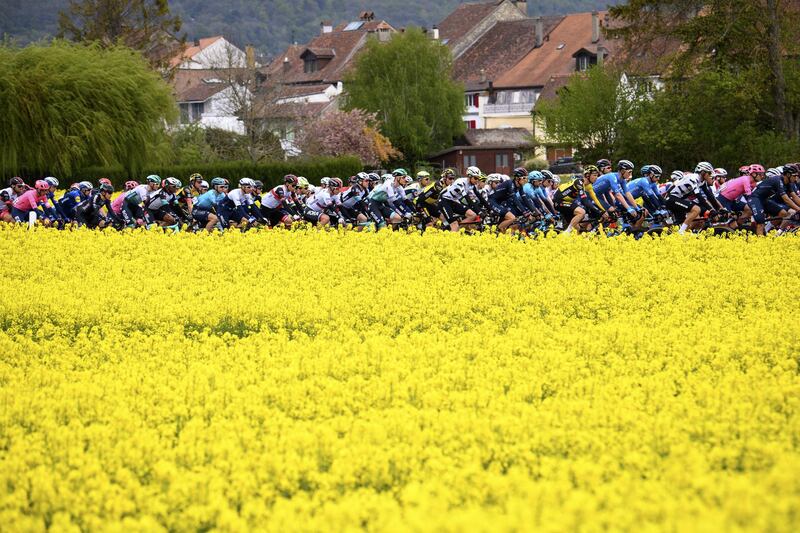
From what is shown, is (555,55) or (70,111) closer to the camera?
(70,111)

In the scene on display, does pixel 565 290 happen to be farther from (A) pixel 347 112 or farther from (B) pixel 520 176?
(A) pixel 347 112

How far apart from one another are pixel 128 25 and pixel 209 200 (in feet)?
235

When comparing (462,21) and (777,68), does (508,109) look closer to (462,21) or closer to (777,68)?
(462,21)

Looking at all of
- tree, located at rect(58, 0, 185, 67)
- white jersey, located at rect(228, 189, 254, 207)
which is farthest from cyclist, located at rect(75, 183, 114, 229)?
tree, located at rect(58, 0, 185, 67)

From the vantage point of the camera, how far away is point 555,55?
106 metres

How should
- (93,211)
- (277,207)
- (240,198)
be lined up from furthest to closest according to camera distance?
(93,211)
(277,207)
(240,198)

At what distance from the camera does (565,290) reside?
57.2 ft

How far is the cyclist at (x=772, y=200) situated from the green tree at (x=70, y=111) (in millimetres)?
36554

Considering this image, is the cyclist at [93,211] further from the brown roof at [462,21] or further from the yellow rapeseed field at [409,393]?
the brown roof at [462,21]

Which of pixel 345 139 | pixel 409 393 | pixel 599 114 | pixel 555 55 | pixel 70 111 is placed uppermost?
pixel 555 55

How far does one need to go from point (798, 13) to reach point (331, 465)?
4925cm

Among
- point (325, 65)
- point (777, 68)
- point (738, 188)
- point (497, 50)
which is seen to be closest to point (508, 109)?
point (497, 50)

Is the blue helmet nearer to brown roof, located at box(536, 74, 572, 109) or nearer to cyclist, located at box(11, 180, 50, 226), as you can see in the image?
cyclist, located at box(11, 180, 50, 226)

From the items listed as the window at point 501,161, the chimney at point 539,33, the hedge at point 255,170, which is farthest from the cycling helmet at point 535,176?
the chimney at point 539,33
